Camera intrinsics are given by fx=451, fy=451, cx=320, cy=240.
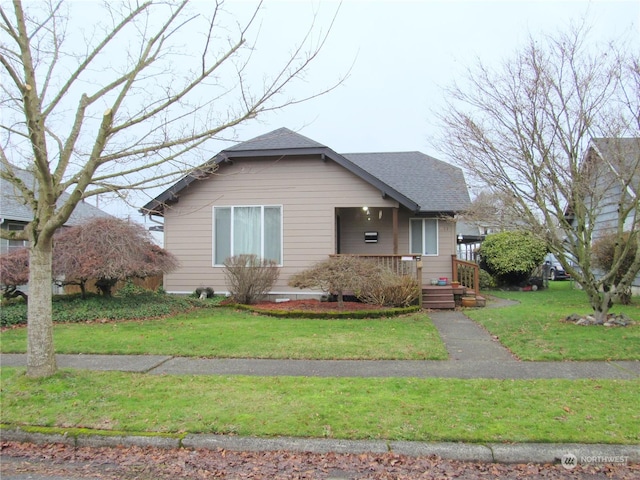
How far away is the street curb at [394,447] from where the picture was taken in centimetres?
386

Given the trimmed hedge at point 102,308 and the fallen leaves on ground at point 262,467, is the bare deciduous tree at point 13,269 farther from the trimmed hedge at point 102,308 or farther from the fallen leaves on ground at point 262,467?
the fallen leaves on ground at point 262,467

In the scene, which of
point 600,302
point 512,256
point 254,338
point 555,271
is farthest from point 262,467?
point 555,271

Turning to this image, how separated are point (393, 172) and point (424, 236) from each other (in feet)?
12.4

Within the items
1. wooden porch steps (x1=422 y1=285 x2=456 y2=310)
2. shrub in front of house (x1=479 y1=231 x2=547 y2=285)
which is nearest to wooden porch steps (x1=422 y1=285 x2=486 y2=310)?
wooden porch steps (x1=422 y1=285 x2=456 y2=310)

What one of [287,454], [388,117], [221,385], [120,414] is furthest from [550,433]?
[388,117]

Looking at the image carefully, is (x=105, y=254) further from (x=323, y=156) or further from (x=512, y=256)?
(x=512, y=256)

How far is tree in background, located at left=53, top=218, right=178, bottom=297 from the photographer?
11094 mm

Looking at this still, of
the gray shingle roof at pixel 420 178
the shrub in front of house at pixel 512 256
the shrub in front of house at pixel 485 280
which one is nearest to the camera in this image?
the gray shingle roof at pixel 420 178

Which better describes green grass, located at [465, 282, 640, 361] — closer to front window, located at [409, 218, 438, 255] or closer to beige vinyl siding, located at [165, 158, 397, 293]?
front window, located at [409, 218, 438, 255]

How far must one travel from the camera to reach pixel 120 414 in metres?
4.67

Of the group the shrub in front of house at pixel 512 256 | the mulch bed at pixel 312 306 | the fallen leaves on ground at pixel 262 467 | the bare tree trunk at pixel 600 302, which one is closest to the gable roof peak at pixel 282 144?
the mulch bed at pixel 312 306

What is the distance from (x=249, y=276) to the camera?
13086 mm

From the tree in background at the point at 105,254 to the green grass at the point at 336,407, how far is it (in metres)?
5.43

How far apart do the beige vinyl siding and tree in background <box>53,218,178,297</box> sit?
2.23 m
